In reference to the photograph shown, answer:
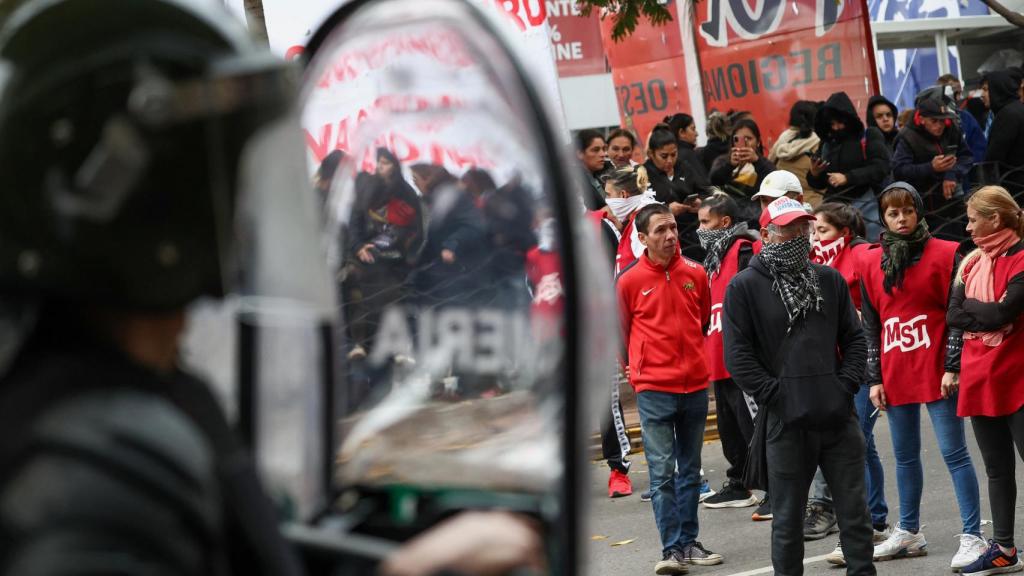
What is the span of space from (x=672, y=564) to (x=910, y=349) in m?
1.73

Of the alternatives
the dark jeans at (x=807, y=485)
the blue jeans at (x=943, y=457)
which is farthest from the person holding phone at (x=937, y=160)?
the dark jeans at (x=807, y=485)

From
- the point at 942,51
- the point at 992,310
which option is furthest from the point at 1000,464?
the point at 942,51

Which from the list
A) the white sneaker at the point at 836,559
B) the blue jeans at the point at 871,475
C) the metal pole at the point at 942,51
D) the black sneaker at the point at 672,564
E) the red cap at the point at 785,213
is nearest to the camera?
the red cap at the point at 785,213

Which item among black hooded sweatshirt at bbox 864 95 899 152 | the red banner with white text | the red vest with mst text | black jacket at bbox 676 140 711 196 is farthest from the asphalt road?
the red banner with white text

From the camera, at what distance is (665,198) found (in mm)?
11555

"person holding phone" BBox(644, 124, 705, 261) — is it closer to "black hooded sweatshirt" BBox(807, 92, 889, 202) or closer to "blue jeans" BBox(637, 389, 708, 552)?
"black hooded sweatshirt" BBox(807, 92, 889, 202)

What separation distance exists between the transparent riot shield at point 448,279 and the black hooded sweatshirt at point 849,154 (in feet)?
34.7

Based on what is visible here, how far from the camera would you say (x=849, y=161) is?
12.5m

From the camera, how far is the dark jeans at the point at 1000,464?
6898 millimetres

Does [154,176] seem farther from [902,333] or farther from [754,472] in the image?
[902,333]

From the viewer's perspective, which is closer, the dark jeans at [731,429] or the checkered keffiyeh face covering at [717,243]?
the dark jeans at [731,429]

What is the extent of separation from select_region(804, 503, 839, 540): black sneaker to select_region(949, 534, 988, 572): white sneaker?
1132 millimetres

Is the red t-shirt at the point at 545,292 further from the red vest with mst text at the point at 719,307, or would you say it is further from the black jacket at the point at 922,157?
the black jacket at the point at 922,157

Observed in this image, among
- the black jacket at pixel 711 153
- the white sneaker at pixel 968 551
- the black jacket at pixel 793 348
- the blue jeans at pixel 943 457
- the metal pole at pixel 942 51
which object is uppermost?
the metal pole at pixel 942 51
